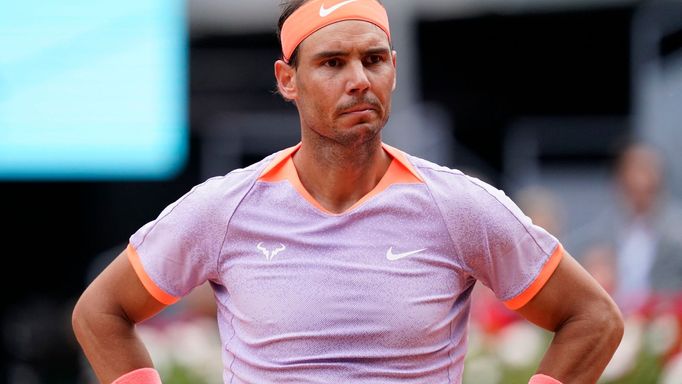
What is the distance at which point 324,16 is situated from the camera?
4.31m

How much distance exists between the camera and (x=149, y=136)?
11.0m

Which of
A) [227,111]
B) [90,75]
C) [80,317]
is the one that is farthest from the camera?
[227,111]

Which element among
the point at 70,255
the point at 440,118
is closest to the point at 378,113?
the point at 440,118

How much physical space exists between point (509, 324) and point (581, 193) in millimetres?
5019

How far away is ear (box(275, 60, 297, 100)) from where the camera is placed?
4.50 m

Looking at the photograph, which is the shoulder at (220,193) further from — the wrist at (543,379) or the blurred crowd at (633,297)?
the blurred crowd at (633,297)

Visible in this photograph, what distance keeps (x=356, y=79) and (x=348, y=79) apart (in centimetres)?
3

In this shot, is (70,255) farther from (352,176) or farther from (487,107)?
(352,176)

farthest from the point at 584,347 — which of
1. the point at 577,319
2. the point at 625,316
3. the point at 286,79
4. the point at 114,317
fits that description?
the point at 625,316

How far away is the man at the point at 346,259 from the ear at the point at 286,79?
0.04 m

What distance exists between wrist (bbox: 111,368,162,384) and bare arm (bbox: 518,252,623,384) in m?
1.23

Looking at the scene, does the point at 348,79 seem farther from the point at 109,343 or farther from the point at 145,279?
the point at 109,343

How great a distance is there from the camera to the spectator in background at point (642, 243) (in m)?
7.33

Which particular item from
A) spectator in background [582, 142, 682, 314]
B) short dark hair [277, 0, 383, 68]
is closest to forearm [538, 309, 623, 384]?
short dark hair [277, 0, 383, 68]
